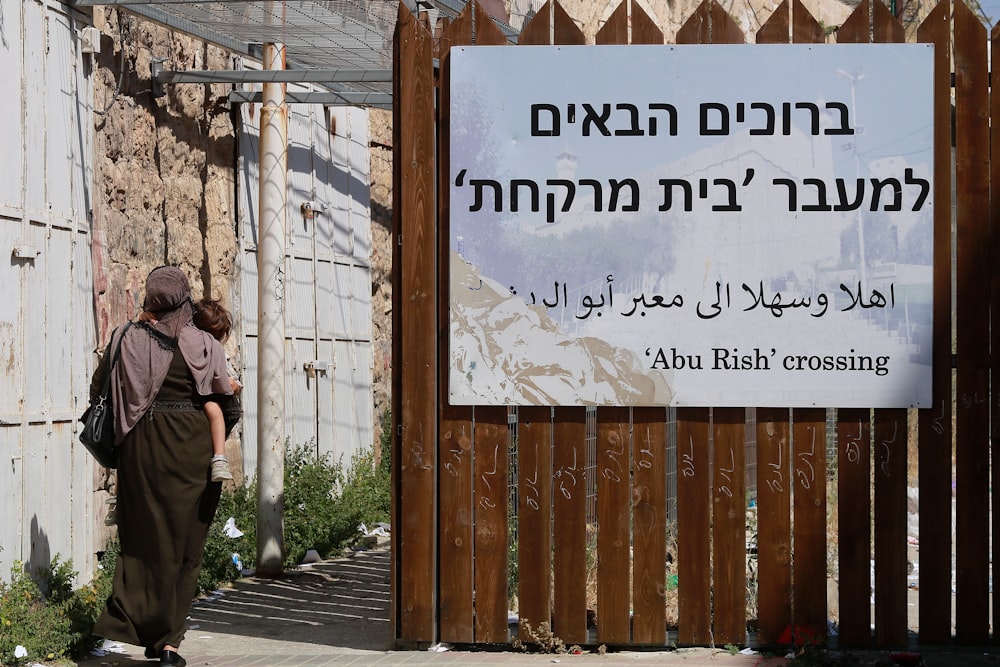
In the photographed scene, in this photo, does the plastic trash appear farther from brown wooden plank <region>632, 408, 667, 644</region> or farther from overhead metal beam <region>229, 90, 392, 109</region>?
brown wooden plank <region>632, 408, 667, 644</region>

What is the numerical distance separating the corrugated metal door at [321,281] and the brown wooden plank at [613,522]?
4.53 m

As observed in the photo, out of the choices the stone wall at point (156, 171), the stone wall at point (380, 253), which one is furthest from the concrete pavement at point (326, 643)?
the stone wall at point (380, 253)

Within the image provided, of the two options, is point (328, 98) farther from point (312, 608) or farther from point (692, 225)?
point (692, 225)

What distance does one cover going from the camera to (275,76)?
8.38 meters

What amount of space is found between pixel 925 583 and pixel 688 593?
1034 mm

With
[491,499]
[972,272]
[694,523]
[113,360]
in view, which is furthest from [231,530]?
[972,272]

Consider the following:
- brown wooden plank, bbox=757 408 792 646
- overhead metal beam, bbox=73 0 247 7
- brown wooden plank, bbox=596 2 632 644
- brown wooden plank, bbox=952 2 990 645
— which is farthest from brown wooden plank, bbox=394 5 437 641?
brown wooden plank, bbox=952 2 990 645

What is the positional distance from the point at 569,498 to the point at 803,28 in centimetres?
230

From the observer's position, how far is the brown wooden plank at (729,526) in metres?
5.59

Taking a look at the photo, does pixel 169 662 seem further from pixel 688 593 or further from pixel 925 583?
pixel 925 583

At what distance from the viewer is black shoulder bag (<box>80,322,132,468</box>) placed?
5609 millimetres

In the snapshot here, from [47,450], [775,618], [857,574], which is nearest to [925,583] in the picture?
[857,574]

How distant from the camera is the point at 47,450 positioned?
6332 mm

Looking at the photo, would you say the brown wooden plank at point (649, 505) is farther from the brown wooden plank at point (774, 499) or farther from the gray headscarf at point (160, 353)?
the gray headscarf at point (160, 353)
